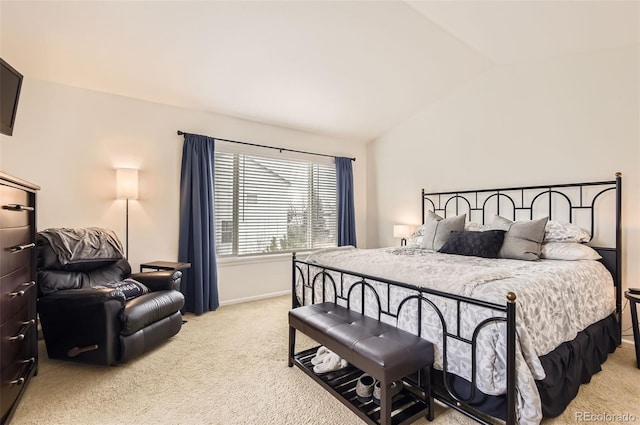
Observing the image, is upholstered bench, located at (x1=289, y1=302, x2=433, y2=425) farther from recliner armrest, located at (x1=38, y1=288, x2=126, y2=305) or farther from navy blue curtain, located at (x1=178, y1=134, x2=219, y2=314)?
navy blue curtain, located at (x1=178, y1=134, x2=219, y2=314)

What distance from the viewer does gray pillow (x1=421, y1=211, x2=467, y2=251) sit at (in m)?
3.36

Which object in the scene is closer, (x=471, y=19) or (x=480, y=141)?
(x=471, y=19)

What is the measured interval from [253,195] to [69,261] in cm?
213

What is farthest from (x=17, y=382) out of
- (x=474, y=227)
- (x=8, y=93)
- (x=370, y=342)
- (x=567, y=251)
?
(x=567, y=251)

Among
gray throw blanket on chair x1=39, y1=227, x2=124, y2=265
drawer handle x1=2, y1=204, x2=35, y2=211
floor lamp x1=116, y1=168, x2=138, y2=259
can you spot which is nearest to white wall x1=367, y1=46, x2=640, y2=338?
floor lamp x1=116, y1=168, x2=138, y2=259

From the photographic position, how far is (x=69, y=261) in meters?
2.53

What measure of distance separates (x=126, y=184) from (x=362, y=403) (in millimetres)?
2935

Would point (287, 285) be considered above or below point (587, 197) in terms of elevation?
below

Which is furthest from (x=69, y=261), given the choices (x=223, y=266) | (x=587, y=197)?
(x=587, y=197)

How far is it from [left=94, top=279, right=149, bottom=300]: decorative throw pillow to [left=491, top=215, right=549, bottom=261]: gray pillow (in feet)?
10.6

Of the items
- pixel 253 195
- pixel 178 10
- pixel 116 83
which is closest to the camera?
pixel 178 10

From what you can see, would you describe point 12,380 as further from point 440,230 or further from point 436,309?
point 440,230

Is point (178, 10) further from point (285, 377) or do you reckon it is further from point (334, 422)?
point (334, 422)

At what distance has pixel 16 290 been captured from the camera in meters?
1.77
